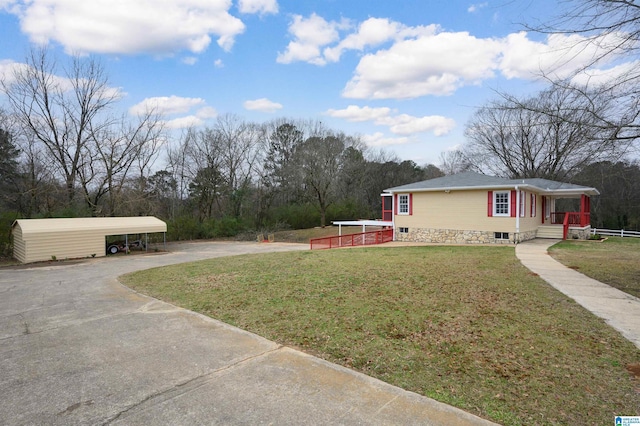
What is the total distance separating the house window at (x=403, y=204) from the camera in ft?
65.6

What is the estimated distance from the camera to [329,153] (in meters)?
33.0

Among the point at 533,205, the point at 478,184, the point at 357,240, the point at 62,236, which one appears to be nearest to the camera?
the point at 62,236

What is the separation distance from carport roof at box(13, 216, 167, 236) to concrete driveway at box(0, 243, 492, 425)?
42.7ft

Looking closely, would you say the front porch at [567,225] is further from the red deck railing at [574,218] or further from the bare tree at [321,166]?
the bare tree at [321,166]

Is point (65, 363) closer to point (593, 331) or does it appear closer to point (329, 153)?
point (593, 331)

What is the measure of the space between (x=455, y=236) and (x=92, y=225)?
1875cm

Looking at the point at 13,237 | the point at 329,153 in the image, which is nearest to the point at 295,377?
the point at 13,237

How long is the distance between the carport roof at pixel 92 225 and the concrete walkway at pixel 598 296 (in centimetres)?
1829

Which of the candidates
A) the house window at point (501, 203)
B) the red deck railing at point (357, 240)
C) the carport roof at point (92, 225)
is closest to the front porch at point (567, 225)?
the house window at point (501, 203)

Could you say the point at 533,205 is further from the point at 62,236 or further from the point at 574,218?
the point at 62,236

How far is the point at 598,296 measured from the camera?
6633mm

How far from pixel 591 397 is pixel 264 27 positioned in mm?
15825

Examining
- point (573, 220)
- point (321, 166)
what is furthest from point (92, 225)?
point (573, 220)

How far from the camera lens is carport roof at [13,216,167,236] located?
16219mm
